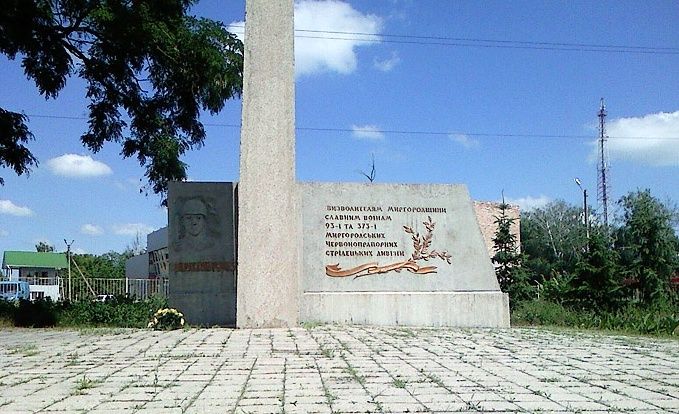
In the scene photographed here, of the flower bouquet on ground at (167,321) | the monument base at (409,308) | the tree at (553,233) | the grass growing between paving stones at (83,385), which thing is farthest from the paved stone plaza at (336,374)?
the tree at (553,233)

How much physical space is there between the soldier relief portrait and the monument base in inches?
77.5

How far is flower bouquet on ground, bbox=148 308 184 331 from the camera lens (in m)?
10.9

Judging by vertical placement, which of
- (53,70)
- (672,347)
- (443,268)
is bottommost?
(672,347)

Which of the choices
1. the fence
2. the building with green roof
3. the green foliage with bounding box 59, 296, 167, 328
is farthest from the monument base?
the building with green roof

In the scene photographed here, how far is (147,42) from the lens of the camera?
13.7 m

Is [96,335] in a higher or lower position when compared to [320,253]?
lower

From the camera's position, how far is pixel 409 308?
12.0 meters

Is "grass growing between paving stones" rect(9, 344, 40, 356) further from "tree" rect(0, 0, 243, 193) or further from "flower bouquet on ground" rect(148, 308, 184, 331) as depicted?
"tree" rect(0, 0, 243, 193)

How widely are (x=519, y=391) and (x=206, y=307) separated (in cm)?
801

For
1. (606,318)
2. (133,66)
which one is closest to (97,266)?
(133,66)

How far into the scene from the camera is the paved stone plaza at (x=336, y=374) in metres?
4.58

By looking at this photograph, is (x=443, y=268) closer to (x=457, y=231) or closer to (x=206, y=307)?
(x=457, y=231)

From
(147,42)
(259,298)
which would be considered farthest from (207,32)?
(259,298)

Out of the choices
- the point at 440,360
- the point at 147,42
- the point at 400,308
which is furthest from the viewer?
the point at 147,42
